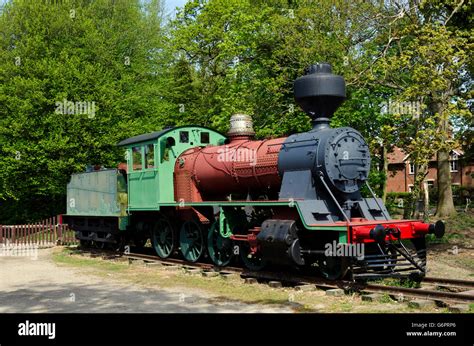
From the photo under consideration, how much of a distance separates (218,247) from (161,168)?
9.51 ft

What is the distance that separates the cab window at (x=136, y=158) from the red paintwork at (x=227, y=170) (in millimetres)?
1453

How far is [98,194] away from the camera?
19.1m

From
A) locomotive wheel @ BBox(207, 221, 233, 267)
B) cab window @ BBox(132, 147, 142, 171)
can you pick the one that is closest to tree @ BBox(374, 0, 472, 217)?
locomotive wheel @ BBox(207, 221, 233, 267)

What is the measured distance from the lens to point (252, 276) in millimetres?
12305

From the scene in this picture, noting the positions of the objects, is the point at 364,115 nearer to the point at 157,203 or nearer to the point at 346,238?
the point at 157,203

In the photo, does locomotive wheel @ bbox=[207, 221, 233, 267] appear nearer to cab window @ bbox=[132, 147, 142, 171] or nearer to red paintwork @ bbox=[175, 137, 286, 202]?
red paintwork @ bbox=[175, 137, 286, 202]

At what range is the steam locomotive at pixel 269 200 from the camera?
10.8 m

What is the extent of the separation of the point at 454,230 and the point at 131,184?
12.0m

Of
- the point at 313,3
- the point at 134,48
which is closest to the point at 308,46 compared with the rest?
the point at 313,3

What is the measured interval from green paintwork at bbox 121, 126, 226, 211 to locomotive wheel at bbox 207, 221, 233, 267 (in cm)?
194

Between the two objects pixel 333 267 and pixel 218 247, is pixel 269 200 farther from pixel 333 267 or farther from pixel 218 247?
pixel 333 267

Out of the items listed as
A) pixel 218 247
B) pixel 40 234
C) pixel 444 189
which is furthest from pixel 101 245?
pixel 444 189

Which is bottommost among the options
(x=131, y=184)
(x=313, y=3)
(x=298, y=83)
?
(x=131, y=184)

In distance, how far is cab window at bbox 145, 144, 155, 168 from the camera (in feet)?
51.5
